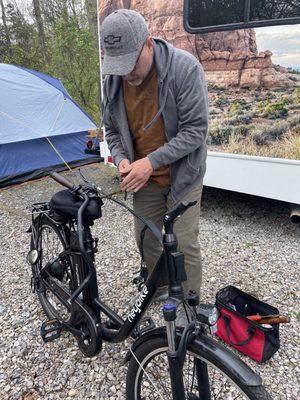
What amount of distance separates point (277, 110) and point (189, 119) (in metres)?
1.75

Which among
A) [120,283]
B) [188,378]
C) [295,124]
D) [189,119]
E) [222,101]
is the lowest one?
[120,283]

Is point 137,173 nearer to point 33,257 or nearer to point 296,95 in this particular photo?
point 33,257

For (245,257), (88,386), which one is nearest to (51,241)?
(88,386)

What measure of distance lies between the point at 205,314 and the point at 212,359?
0.17 metres

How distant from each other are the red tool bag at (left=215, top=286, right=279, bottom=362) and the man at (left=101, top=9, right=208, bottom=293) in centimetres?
26

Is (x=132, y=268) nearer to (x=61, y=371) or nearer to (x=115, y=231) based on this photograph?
(x=115, y=231)

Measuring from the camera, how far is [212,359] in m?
1.39

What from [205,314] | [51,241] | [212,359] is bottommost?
[51,241]

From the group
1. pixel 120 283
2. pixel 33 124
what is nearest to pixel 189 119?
pixel 120 283

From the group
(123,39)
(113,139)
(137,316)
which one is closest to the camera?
(123,39)

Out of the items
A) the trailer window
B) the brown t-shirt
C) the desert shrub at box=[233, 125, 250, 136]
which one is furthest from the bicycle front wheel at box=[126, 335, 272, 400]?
the trailer window

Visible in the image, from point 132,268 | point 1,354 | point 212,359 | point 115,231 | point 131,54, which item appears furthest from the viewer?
point 115,231

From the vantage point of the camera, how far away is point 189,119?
1906 millimetres

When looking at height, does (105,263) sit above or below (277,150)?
below
